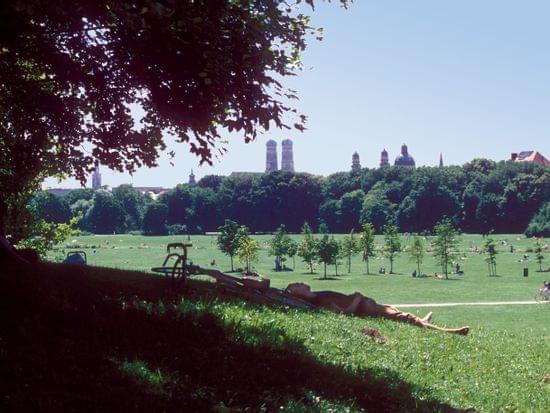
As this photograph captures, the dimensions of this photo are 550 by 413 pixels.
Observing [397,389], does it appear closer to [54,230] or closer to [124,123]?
[124,123]

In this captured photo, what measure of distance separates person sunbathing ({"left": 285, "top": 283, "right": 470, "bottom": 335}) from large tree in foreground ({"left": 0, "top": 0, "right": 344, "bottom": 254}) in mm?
3000

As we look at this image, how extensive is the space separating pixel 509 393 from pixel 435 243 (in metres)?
58.3

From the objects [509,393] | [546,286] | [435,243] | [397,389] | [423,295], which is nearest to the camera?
[397,389]

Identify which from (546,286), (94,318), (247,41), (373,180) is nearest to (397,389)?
(94,318)

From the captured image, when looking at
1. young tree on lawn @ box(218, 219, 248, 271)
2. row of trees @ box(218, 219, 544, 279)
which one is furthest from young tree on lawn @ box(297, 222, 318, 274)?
young tree on lawn @ box(218, 219, 248, 271)

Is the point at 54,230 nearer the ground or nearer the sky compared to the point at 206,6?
nearer the ground

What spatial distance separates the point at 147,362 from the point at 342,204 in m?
130

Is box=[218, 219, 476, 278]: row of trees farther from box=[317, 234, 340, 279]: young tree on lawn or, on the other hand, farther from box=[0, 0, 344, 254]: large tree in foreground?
box=[0, 0, 344, 254]: large tree in foreground

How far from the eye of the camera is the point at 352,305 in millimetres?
12047

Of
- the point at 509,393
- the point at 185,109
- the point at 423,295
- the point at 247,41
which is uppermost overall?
the point at 247,41

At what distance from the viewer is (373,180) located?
148 metres

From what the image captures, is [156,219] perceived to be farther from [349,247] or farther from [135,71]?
[135,71]

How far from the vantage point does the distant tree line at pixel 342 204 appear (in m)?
125

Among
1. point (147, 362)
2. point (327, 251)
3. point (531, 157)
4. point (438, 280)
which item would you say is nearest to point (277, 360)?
point (147, 362)
